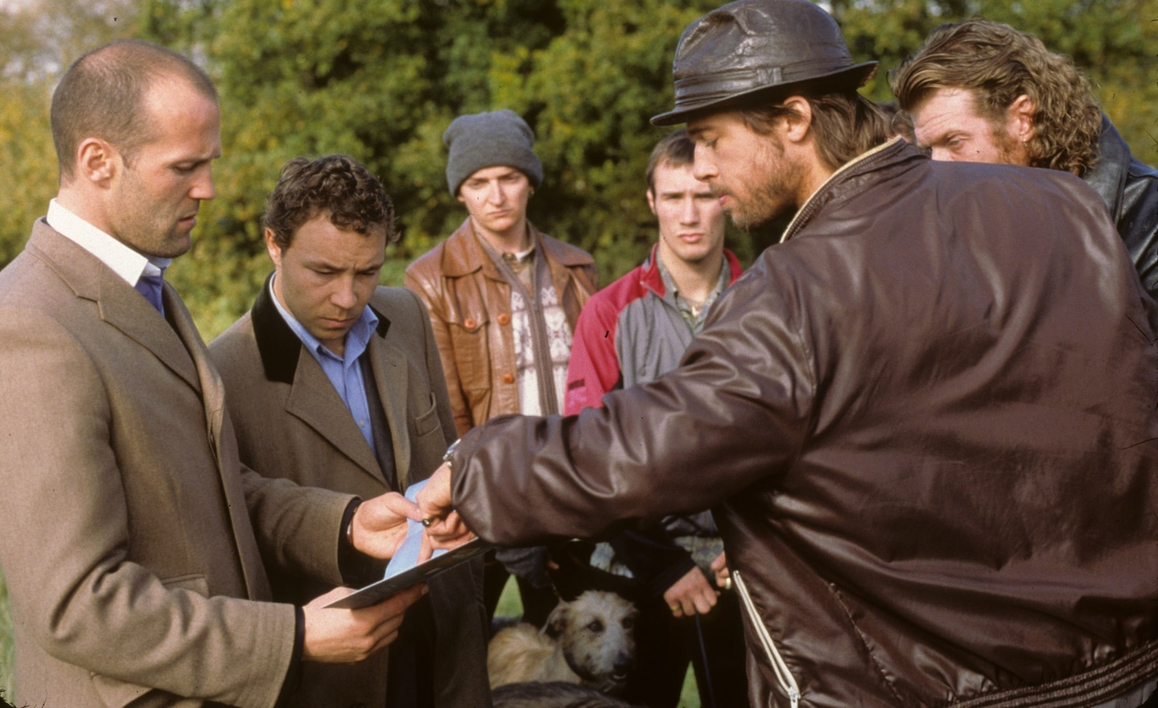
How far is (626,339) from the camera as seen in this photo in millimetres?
4293

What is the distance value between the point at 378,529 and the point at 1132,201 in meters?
2.68

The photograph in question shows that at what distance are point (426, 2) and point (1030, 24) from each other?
307 inches

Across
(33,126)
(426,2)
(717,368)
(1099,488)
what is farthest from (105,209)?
(33,126)

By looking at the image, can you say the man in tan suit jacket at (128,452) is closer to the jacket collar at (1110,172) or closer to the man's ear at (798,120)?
the man's ear at (798,120)

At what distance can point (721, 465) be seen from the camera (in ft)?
6.52

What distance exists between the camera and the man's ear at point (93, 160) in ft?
7.73

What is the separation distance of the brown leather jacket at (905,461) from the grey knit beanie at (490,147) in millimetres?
3354

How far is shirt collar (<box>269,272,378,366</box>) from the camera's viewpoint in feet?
10.9

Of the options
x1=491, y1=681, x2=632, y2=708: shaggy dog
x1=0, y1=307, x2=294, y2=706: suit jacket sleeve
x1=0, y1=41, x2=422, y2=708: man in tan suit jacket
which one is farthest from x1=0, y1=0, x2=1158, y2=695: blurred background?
x1=0, y1=307, x2=294, y2=706: suit jacket sleeve

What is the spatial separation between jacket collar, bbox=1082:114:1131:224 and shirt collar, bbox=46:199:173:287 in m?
2.92

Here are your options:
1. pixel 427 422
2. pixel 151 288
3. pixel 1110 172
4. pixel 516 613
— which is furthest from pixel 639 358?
pixel 516 613

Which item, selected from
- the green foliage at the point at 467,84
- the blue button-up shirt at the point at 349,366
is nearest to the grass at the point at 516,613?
the blue button-up shirt at the point at 349,366

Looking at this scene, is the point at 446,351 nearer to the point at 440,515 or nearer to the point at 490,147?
the point at 490,147

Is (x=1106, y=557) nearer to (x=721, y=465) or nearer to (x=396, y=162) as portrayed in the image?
(x=721, y=465)
